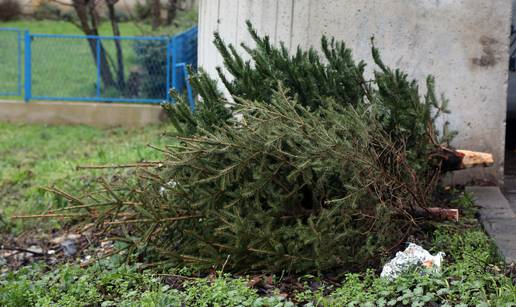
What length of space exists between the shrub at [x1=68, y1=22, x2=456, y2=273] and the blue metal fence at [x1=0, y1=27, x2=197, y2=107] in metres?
9.58

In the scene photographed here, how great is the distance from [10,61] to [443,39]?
37.2ft

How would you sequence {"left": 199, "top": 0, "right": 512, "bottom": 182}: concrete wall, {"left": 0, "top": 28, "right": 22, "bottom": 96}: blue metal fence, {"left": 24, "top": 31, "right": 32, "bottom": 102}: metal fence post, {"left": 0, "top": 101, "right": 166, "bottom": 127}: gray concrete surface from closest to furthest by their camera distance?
1. {"left": 199, "top": 0, "right": 512, "bottom": 182}: concrete wall
2. {"left": 0, "top": 101, "right": 166, "bottom": 127}: gray concrete surface
3. {"left": 24, "top": 31, "right": 32, "bottom": 102}: metal fence post
4. {"left": 0, "top": 28, "right": 22, "bottom": 96}: blue metal fence

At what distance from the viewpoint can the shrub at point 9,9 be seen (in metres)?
23.3

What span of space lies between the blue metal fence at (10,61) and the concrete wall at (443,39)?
398 inches

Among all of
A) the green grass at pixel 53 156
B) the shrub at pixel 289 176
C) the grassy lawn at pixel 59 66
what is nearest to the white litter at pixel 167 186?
the shrub at pixel 289 176

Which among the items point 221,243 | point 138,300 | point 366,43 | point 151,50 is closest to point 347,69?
point 366,43

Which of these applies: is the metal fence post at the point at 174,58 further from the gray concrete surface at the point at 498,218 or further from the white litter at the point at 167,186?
the white litter at the point at 167,186

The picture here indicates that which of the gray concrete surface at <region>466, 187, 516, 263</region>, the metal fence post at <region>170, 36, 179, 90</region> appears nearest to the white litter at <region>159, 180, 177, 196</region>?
the gray concrete surface at <region>466, 187, 516, 263</region>

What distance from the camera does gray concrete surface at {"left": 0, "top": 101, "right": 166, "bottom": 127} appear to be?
48.6 feet

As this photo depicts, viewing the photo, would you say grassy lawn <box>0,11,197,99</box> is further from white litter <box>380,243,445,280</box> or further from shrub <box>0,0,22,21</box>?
white litter <box>380,243,445,280</box>

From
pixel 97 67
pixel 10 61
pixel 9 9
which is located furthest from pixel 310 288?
pixel 9 9

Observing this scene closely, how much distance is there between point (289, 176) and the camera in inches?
188

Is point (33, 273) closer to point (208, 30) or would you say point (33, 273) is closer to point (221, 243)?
point (221, 243)

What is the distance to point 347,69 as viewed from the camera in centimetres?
564
